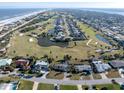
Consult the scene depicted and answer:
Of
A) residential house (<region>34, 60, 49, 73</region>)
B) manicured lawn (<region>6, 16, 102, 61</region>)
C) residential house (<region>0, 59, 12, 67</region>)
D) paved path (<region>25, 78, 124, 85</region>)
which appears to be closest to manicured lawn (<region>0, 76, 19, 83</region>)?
paved path (<region>25, 78, 124, 85</region>)

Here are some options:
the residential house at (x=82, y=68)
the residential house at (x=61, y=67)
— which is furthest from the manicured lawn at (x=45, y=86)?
the residential house at (x=82, y=68)

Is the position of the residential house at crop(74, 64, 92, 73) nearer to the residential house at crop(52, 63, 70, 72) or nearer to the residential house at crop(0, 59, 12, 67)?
the residential house at crop(52, 63, 70, 72)

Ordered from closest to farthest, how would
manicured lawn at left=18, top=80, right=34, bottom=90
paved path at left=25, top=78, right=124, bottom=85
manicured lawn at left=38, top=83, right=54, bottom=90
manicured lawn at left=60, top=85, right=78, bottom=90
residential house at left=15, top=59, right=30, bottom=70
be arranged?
1. manicured lawn at left=18, top=80, right=34, bottom=90
2. manicured lawn at left=38, top=83, right=54, bottom=90
3. manicured lawn at left=60, top=85, right=78, bottom=90
4. paved path at left=25, top=78, right=124, bottom=85
5. residential house at left=15, top=59, right=30, bottom=70

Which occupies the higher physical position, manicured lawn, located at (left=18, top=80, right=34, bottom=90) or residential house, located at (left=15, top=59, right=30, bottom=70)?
residential house, located at (left=15, top=59, right=30, bottom=70)

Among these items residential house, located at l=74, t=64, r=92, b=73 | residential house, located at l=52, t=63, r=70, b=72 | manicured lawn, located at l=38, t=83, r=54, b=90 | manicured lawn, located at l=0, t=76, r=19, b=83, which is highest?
residential house, located at l=74, t=64, r=92, b=73

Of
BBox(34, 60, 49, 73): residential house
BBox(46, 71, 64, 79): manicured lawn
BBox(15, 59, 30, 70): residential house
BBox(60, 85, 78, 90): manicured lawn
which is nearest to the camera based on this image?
BBox(60, 85, 78, 90): manicured lawn

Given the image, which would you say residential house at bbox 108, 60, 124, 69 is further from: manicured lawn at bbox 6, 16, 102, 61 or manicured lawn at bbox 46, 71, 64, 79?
manicured lawn at bbox 46, 71, 64, 79

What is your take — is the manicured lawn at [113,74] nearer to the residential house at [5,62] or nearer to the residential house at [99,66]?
the residential house at [99,66]

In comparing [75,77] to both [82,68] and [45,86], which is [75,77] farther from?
[45,86]

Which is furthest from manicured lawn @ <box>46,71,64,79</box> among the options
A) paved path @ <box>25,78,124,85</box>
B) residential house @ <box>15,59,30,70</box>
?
residential house @ <box>15,59,30,70</box>

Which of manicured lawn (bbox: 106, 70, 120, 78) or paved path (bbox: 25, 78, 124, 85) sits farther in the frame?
manicured lawn (bbox: 106, 70, 120, 78)

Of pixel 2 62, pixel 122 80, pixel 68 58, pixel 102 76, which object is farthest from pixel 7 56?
pixel 122 80
